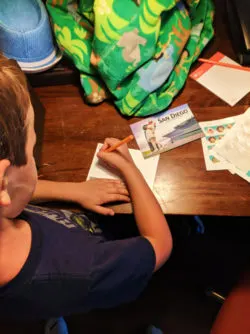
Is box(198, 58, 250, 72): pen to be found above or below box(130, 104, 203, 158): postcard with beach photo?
above

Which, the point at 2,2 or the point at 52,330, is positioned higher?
the point at 2,2

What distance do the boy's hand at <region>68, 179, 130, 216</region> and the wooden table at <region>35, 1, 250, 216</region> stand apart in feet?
0.10

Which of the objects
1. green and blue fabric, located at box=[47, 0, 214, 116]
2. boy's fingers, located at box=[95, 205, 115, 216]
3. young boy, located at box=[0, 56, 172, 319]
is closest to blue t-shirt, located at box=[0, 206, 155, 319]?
young boy, located at box=[0, 56, 172, 319]

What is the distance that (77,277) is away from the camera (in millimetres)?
697

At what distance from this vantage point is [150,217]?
0.88m

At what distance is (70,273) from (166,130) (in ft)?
1.62

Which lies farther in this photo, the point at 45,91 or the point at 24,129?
the point at 45,91

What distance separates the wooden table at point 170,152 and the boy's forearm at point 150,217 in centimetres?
3

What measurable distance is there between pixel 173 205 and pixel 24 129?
427mm

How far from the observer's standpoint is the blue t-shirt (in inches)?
26.6

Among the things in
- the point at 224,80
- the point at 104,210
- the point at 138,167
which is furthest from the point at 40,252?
the point at 224,80

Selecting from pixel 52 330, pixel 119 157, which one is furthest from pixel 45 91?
pixel 52 330

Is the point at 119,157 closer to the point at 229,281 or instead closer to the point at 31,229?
the point at 31,229

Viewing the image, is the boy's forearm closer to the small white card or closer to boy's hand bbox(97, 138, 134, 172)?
boy's hand bbox(97, 138, 134, 172)
